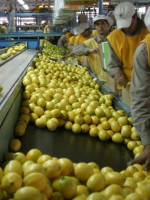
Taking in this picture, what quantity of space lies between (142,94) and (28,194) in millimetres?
1495

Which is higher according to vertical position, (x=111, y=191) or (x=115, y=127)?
(x=111, y=191)

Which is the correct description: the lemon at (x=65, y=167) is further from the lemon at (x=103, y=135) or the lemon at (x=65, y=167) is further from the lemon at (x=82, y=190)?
the lemon at (x=103, y=135)

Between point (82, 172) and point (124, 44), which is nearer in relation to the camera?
point (82, 172)

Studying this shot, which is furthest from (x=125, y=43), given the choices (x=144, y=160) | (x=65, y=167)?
(x=65, y=167)

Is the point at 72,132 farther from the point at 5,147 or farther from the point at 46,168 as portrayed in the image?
the point at 46,168

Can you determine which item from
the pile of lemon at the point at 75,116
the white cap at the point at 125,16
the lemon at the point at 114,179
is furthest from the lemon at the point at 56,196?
the white cap at the point at 125,16

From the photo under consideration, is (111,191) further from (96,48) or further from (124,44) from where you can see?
(96,48)

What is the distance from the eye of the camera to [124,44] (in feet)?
11.4

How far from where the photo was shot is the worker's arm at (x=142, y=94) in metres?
2.11

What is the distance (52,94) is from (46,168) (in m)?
2.06

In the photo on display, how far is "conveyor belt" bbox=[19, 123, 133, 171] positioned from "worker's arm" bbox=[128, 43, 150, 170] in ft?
0.93

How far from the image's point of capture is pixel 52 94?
3324 millimetres

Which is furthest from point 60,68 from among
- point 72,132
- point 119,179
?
point 119,179

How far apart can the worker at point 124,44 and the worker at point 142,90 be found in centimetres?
118
